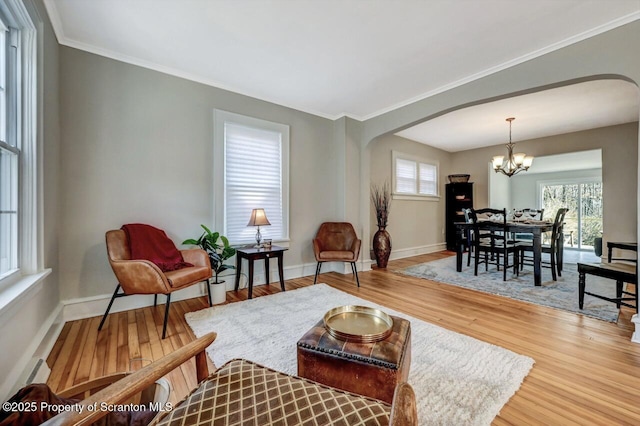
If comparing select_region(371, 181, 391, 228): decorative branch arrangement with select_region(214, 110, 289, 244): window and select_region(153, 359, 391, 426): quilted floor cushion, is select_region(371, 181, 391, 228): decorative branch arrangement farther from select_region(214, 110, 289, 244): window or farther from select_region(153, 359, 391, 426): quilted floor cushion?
select_region(153, 359, 391, 426): quilted floor cushion

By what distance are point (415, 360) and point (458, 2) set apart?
2678mm

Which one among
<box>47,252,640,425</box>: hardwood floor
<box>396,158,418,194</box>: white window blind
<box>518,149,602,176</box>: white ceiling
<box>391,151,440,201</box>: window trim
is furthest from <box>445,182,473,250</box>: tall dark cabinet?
<box>47,252,640,425</box>: hardwood floor

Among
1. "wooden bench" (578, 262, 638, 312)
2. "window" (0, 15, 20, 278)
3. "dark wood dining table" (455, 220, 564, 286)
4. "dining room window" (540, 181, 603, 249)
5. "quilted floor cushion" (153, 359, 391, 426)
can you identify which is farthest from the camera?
"dining room window" (540, 181, 603, 249)

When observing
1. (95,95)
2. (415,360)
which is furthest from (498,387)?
(95,95)

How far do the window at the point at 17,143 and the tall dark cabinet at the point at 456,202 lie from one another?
700cm

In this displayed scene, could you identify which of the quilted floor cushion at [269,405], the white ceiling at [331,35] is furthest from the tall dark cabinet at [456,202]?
the quilted floor cushion at [269,405]

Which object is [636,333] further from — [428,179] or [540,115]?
[428,179]

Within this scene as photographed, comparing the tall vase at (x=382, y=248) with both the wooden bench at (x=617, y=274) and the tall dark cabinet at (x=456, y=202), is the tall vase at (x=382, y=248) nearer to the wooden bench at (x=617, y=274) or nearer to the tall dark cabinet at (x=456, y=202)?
the wooden bench at (x=617, y=274)

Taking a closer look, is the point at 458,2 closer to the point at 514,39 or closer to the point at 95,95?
the point at 514,39

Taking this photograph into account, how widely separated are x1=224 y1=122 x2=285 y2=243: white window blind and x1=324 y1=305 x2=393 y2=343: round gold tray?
2268mm

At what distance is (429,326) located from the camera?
2.35m

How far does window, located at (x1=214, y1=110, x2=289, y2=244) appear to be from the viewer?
11.1 ft

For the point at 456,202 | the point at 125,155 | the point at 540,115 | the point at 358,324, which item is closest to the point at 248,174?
the point at 125,155

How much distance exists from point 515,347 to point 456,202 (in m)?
5.05
